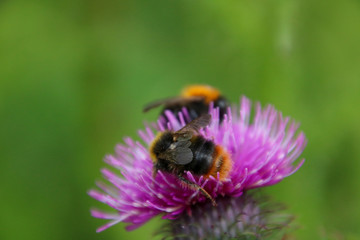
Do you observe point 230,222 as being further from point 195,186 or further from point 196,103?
point 196,103

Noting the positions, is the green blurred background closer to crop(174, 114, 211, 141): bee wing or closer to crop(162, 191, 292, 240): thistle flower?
crop(162, 191, 292, 240): thistle flower

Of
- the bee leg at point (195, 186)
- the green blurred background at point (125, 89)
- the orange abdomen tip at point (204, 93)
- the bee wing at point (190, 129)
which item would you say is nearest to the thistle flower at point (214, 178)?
the bee leg at point (195, 186)

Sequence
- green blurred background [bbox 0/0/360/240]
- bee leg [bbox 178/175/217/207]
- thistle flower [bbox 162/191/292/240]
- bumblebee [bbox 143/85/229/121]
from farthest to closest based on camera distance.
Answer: green blurred background [bbox 0/0/360/240], bumblebee [bbox 143/85/229/121], thistle flower [bbox 162/191/292/240], bee leg [bbox 178/175/217/207]

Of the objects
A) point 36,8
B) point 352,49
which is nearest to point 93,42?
point 36,8

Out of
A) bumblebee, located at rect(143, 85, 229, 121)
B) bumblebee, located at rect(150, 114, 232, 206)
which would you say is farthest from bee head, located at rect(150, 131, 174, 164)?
bumblebee, located at rect(143, 85, 229, 121)

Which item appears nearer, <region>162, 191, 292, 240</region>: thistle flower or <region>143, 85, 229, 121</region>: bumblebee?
<region>162, 191, 292, 240</region>: thistle flower

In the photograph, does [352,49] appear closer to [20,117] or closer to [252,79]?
[252,79]
